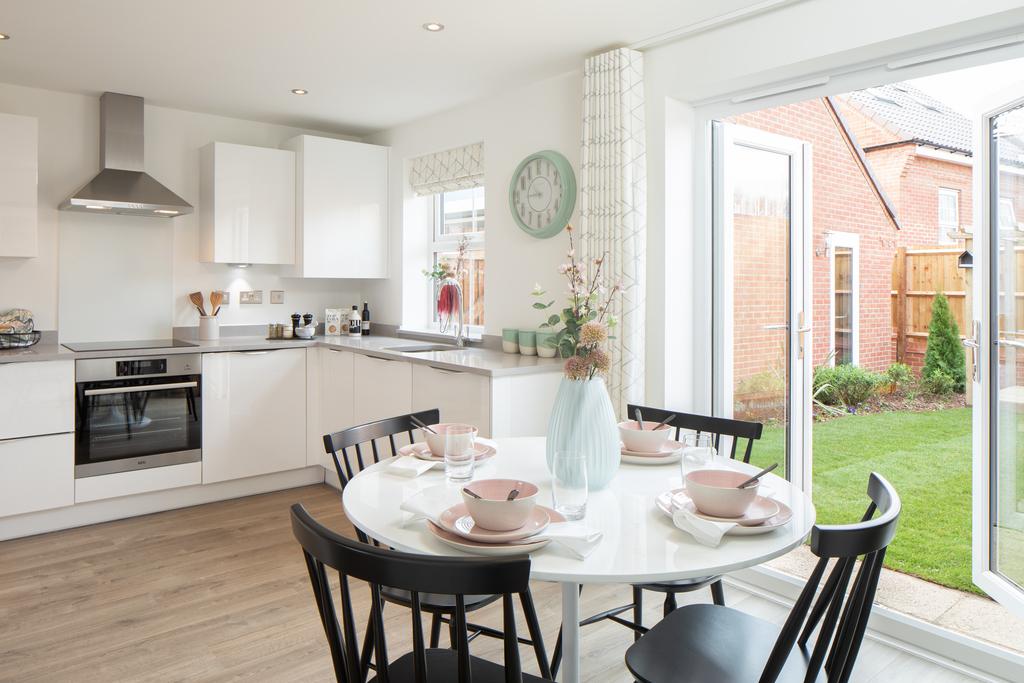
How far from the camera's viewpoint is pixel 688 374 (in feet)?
10.6

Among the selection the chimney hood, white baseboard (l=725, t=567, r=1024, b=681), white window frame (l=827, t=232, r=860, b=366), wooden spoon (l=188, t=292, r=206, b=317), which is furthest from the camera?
wooden spoon (l=188, t=292, r=206, b=317)

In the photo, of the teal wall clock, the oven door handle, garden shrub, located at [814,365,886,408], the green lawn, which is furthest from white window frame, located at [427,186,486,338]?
garden shrub, located at [814,365,886,408]

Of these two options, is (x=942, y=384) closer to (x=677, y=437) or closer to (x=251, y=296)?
(x=677, y=437)

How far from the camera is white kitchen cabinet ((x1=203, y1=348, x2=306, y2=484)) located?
405cm

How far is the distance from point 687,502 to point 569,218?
2.22 metres

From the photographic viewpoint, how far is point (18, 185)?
3645 millimetres

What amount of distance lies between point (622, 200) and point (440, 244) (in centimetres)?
197

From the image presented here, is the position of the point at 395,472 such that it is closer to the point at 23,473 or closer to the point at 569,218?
the point at 569,218

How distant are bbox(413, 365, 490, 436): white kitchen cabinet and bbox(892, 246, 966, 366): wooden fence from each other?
245cm

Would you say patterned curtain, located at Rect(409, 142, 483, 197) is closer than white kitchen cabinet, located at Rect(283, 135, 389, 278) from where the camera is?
Yes

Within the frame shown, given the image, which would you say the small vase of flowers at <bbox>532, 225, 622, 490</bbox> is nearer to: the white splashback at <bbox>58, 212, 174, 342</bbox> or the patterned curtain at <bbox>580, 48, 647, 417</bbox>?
the patterned curtain at <bbox>580, 48, 647, 417</bbox>

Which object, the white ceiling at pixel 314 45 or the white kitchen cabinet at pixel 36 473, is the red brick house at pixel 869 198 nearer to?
the white ceiling at pixel 314 45

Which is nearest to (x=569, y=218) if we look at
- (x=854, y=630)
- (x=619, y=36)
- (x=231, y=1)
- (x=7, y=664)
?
(x=619, y=36)

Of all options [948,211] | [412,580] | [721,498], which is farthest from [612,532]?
[948,211]
